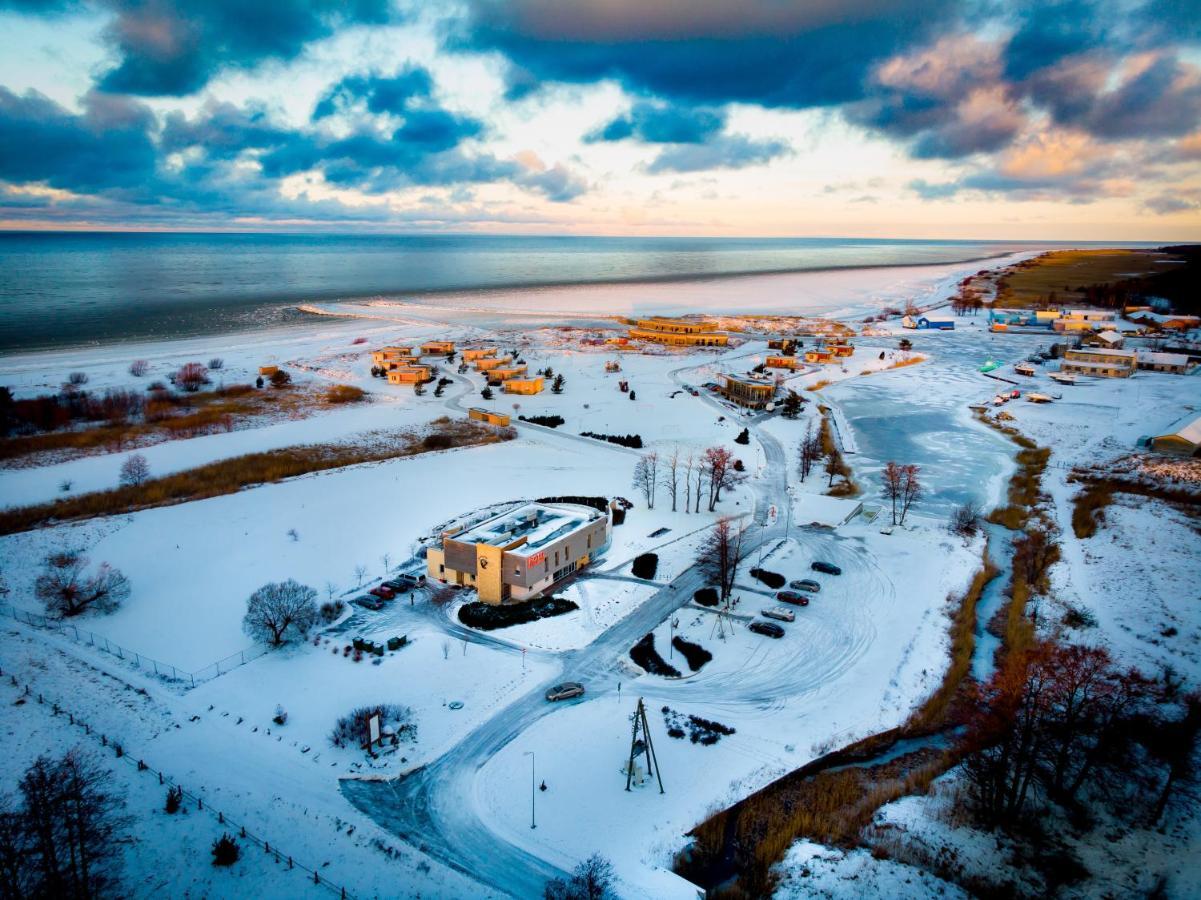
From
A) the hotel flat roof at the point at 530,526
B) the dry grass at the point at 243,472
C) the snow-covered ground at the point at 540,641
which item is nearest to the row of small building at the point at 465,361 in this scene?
the snow-covered ground at the point at 540,641

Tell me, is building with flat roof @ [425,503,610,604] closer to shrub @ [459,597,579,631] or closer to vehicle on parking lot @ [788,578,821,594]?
shrub @ [459,597,579,631]

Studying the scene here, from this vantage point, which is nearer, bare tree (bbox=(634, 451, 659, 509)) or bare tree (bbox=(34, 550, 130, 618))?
bare tree (bbox=(34, 550, 130, 618))

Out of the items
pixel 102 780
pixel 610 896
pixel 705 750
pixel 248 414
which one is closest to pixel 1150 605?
pixel 705 750

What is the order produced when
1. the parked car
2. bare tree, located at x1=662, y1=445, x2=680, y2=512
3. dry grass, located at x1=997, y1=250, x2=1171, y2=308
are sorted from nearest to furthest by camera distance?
the parked car < bare tree, located at x1=662, y1=445, x2=680, y2=512 < dry grass, located at x1=997, y1=250, x2=1171, y2=308

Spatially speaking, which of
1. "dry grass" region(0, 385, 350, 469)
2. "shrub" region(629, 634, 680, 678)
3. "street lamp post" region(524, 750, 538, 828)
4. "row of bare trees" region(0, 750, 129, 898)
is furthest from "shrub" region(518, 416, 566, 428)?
"row of bare trees" region(0, 750, 129, 898)

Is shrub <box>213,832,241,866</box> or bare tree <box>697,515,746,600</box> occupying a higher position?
bare tree <box>697,515,746,600</box>

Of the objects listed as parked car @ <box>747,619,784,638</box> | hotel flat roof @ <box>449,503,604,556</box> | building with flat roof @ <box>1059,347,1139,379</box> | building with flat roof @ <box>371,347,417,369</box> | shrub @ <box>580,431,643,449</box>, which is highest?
building with flat roof @ <box>1059,347,1139,379</box>
